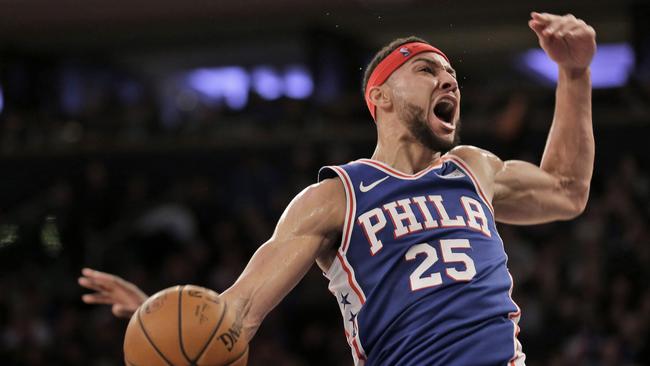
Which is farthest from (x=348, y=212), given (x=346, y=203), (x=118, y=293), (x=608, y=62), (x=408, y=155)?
(x=608, y=62)

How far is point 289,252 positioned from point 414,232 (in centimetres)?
51

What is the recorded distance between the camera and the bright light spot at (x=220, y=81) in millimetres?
20859

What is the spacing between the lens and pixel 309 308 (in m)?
10.9

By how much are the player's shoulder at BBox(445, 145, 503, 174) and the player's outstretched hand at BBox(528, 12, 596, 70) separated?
59cm

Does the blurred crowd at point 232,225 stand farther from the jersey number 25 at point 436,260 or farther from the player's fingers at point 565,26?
the jersey number 25 at point 436,260

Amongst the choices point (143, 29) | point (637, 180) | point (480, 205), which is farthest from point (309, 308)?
point (143, 29)

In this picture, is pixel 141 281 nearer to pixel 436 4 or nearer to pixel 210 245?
pixel 210 245

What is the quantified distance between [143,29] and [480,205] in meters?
14.7

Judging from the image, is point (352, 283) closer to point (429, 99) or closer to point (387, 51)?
point (429, 99)

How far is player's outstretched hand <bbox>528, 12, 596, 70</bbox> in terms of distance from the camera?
14.2 ft

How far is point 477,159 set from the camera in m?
4.29

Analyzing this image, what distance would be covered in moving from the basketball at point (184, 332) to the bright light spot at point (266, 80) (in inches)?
665

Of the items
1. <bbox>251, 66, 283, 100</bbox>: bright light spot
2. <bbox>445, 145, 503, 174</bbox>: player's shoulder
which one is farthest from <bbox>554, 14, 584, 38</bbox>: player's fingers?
<bbox>251, 66, 283, 100</bbox>: bright light spot

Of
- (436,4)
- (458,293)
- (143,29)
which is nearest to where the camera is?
(458,293)
